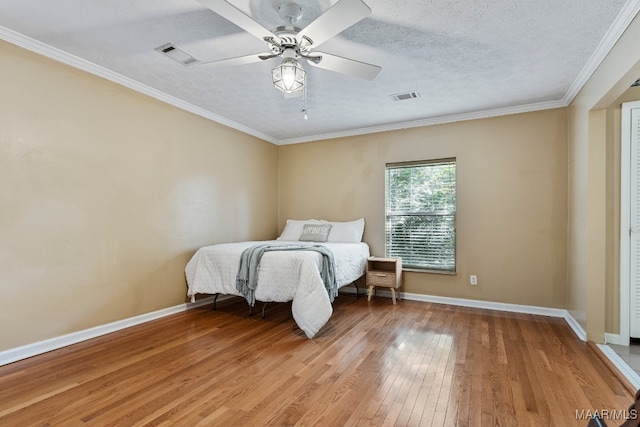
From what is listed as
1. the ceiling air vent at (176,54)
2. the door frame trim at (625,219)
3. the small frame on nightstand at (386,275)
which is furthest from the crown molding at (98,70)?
the door frame trim at (625,219)

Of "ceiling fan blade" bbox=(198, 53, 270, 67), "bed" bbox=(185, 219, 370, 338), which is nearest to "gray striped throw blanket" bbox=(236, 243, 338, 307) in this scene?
"bed" bbox=(185, 219, 370, 338)

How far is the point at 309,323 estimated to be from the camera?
2992 millimetres

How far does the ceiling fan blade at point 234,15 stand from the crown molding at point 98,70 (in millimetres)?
1873

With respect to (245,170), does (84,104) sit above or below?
above

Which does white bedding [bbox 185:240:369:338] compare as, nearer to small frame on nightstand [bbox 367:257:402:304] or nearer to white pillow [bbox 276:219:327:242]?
small frame on nightstand [bbox 367:257:402:304]

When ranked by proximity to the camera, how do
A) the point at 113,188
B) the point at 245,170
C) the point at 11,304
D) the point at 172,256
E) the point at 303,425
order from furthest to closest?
1. the point at 245,170
2. the point at 172,256
3. the point at 113,188
4. the point at 11,304
5. the point at 303,425

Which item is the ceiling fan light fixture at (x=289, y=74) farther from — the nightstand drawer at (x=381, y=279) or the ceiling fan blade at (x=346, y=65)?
the nightstand drawer at (x=381, y=279)

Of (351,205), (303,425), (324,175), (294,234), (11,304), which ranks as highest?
(324,175)

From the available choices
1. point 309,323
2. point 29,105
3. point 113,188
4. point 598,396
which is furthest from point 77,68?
point 598,396

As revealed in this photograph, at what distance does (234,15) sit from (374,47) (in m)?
1.22

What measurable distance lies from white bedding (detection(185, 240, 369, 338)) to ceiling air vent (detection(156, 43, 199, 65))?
193cm

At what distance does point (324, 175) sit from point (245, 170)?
4.13ft

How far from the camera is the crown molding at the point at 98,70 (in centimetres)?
250

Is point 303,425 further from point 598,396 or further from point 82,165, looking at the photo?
point 82,165
